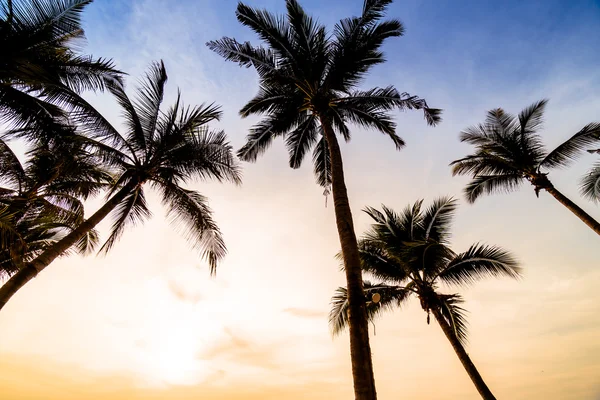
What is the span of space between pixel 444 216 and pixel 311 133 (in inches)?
283

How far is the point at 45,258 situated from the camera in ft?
22.9

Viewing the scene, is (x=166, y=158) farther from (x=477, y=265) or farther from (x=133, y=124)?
(x=477, y=265)

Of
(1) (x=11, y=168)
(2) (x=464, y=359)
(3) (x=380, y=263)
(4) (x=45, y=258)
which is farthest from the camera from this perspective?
(3) (x=380, y=263)

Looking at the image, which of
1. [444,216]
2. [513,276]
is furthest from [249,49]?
[513,276]

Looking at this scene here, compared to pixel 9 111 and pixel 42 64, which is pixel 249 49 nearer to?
pixel 42 64

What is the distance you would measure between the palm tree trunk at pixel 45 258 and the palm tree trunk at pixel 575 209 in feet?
54.9

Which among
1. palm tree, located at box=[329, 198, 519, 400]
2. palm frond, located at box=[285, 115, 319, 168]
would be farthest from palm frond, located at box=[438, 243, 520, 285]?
palm frond, located at box=[285, 115, 319, 168]

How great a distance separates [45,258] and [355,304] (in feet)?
23.9

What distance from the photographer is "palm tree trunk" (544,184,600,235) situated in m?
11.3

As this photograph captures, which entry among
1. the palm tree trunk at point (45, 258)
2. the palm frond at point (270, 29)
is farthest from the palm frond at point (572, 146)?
the palm tree trunk at point (45, 258)

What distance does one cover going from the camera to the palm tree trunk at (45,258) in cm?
614

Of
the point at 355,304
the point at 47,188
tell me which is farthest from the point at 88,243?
the point at 355,304

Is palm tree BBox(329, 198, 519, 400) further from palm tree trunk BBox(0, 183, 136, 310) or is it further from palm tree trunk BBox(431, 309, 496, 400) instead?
palm tree trunk BBox(0, 183, 136, 310)

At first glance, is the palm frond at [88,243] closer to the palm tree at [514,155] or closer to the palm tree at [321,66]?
the palm tree at [321,66]
